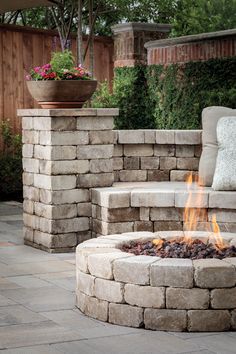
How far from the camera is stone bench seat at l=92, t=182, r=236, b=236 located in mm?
7391

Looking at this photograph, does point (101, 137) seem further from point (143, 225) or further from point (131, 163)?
point (143, 225)

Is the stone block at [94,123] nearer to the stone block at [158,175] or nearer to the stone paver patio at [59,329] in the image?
the stone block at [158,175]

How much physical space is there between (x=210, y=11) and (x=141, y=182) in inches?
241

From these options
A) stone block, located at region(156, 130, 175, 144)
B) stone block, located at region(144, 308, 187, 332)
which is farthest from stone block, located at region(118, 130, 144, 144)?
stone block, located at region(144, 308, 187, 332)

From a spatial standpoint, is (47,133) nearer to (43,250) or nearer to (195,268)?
(43,250)

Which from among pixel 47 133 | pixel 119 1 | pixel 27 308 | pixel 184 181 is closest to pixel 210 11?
pixel 119 1

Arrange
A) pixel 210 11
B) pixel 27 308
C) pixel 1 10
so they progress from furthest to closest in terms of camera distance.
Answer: pixel 210 11 → pixel 1 10 → pixel 27 308

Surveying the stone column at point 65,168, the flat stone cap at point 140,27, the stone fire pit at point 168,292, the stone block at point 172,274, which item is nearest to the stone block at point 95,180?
the stone column at point 65,168

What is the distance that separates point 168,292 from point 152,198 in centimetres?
256

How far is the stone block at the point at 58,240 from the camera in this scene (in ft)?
25.3

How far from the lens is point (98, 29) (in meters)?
15.4

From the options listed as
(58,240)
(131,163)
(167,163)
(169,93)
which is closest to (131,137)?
(131,163)

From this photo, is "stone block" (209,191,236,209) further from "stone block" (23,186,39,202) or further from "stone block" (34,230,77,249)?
"stone block" (23,186,39,202)

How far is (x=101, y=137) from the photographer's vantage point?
25.9 ft
